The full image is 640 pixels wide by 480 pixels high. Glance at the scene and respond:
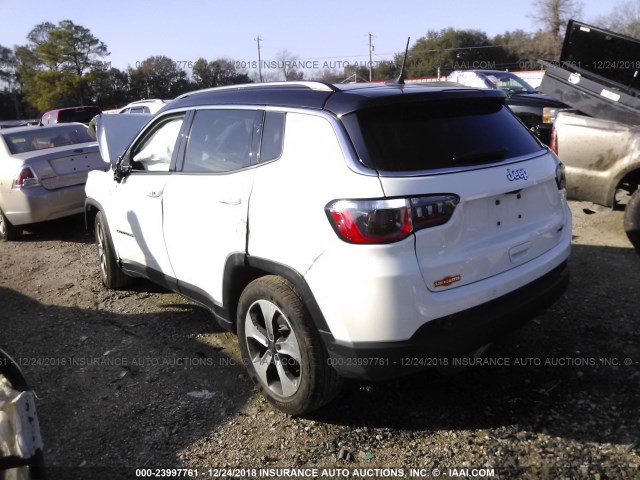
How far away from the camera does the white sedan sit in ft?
23.3

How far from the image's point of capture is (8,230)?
765 cm

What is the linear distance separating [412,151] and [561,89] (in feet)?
13.7

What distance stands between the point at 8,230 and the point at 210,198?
5.59m

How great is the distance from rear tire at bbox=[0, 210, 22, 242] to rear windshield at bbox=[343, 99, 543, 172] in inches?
259

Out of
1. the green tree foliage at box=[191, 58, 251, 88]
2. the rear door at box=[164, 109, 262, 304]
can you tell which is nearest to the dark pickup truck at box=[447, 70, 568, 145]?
the rear door at box=[164, 109, 262, 304]

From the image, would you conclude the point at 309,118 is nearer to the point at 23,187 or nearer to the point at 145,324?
the point at 145,324

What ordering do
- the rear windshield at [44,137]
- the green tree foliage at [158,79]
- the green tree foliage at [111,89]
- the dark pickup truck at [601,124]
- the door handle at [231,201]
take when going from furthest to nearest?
the green tree foliage at [111,89]
the green tree foliage at [158,79]
the rear windshield at [44,137]
the dark pickup truck at [601,124]
the door handle at [231,201]

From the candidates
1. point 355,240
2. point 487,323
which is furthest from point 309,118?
point 487,323

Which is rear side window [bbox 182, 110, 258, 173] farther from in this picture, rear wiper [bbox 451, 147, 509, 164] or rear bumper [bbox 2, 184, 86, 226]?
rear bumper [bbox 2, 184, 86, 226]

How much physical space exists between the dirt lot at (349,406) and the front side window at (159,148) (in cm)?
131

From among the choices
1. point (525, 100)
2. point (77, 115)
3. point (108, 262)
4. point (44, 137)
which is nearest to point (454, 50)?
point (77, 115)

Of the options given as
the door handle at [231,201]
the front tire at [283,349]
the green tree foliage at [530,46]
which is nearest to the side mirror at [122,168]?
the door handle at [231,201]

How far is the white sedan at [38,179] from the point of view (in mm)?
7113

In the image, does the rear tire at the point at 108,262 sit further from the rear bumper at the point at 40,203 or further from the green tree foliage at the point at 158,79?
the green tree foliage at the point at 158,79
